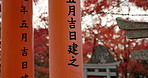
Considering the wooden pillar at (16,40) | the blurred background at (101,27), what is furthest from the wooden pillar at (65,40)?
the blurred background at (101,27)

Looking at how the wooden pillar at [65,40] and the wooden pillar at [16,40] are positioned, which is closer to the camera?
the wooden pillar at [65,40]

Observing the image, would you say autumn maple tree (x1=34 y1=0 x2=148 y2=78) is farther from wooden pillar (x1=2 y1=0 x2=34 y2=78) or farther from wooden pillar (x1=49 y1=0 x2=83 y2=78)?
wooden pillar (x1=49 y1=0 x2=83 y2=78)

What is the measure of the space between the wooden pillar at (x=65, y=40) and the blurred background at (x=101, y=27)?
20.6 ft

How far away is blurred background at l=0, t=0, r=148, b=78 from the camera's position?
855 centimetres

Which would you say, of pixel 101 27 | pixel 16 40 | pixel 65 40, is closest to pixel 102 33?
pixel 101 27

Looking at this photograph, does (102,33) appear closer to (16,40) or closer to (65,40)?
(16,40)

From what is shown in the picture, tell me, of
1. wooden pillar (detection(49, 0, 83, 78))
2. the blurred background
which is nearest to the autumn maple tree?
the blurred background

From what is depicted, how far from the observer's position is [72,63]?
75.2 inches

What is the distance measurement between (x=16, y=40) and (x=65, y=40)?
0.85 m

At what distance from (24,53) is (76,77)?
91 cm

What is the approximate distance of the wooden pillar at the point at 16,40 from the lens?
2.42m

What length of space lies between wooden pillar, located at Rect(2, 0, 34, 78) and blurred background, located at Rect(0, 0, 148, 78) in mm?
5753

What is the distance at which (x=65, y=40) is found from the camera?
193 centimetres

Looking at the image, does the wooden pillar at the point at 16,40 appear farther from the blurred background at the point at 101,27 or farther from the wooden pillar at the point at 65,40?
the blurred background at the point at 101,27
